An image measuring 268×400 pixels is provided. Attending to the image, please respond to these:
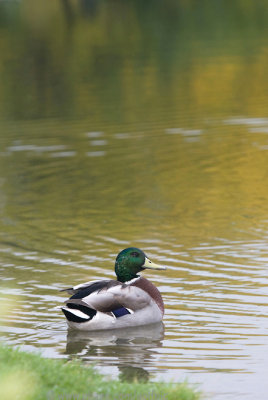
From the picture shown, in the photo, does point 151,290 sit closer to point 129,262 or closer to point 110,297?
point 129,262

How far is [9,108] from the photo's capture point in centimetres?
3164

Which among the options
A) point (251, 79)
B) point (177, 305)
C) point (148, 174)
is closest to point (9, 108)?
point (251, 79)

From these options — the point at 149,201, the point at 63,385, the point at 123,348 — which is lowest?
the point at 149,201

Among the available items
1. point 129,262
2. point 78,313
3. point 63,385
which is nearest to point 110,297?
point 78,313

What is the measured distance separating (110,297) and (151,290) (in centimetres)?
55

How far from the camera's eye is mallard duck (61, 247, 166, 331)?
10.6 metres

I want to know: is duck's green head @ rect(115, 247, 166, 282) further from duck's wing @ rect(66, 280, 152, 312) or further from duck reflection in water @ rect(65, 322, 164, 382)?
duck reflection in water @ rect(65, 322, 164, 382)

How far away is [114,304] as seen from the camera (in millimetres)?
10820

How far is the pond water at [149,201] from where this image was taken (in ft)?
33.8

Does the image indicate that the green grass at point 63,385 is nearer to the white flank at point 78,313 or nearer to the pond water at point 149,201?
the pond water at point 149,201

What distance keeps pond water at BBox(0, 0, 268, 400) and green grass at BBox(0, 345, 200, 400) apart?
808 mm

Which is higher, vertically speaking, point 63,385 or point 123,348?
point 63,385

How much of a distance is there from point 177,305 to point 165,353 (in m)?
1.71

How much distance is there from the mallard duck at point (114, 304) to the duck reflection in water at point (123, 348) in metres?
0.08
